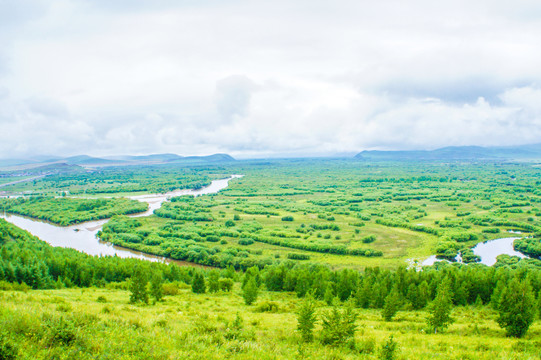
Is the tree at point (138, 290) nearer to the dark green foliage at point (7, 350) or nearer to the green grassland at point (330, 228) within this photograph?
the dark green foliage at point (7, 350)

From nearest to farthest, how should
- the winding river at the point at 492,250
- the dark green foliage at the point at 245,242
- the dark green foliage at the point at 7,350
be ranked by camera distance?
the dark green foliage at the point at 7,350, the winding river at the point at 492,250, the dark green foliage at the point at 245,242

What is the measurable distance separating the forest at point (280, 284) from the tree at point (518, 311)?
9cm

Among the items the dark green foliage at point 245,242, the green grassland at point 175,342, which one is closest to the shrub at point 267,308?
the green grassland at point 175,342

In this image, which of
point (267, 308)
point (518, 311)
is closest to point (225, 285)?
point (267, 308)

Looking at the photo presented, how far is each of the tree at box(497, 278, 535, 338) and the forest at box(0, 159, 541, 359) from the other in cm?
9

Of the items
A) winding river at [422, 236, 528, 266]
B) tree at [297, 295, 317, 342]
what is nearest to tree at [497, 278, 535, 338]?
tree at [297, 295, 317, 342]

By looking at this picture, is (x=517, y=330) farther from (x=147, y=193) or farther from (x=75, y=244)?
(x=147, y=193)

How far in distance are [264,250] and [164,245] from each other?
26352 millimetres

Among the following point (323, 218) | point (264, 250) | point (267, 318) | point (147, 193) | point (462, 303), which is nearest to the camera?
point (267, 318)

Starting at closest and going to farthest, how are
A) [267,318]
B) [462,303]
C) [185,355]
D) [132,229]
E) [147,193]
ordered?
1. [185,355]
2. [267,318]
3. [462,303]
4. [132,229]
5. [147,193]

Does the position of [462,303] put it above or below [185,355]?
below

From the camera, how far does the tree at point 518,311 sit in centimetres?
2180

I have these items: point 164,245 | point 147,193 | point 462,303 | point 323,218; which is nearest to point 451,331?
point 462,303

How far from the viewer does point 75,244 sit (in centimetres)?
8912
